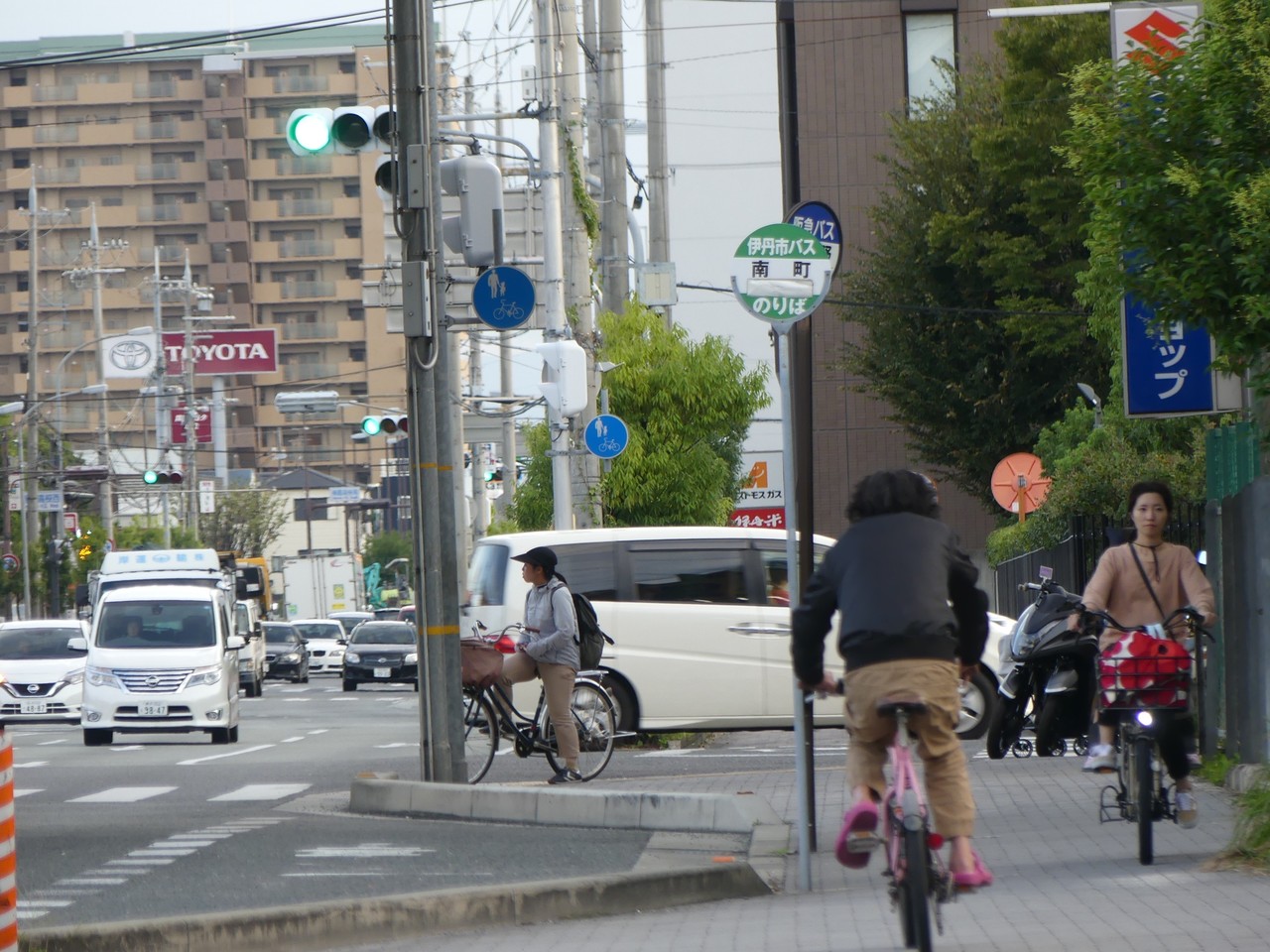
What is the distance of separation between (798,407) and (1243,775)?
3702mm

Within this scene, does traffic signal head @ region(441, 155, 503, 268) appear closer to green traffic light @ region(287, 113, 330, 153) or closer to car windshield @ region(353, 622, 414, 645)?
green traffic light @ region(287, 113, 330, 153)

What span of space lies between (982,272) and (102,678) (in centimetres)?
1935

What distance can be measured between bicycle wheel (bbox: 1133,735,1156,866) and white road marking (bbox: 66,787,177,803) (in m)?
8.45

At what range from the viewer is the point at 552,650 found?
14.6 m

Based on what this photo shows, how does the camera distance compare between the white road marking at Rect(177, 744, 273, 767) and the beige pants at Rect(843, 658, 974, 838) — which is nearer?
the beige pants at Rect(843, 658, 974, 838)

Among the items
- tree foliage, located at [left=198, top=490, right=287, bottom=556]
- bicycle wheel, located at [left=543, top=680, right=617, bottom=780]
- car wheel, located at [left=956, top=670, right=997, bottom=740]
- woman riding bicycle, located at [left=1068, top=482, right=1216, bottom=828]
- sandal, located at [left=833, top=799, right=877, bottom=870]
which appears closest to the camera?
sandal, located at [left=833, top=799, right=877, bottom=870]

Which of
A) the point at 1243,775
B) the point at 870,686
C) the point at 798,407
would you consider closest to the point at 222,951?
the point at 870,686

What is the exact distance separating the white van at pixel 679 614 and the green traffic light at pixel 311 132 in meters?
5.83

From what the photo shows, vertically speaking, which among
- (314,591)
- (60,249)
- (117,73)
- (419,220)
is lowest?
(314,591)

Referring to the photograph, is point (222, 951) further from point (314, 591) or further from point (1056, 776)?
point (314, 591)

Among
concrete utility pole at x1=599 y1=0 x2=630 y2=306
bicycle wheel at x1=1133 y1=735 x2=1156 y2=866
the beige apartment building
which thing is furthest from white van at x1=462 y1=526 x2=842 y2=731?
the beige apartment building

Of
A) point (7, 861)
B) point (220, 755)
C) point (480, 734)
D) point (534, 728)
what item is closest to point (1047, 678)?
point (534, 728)

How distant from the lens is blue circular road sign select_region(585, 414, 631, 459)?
82.0 ft

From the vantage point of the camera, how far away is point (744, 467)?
6062 centimetres
